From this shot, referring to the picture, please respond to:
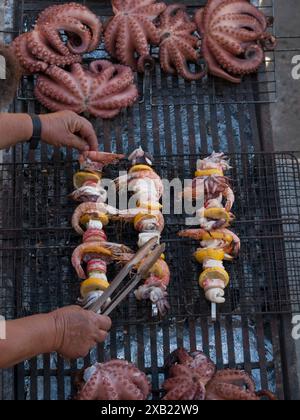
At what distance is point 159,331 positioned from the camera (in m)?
5.55

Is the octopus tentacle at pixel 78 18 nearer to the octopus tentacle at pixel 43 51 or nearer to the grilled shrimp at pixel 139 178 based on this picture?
the octopus tentacle at pixel 43 51

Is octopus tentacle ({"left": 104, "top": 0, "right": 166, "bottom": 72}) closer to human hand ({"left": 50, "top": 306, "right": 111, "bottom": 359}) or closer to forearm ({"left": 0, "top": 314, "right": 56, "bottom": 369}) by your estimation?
human hand ({"left": 50, "top": 306, "right": 111, "bottom": 359})

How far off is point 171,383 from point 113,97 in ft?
7.38

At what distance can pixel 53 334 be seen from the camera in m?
4.66

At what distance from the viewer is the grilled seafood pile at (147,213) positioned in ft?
17.5

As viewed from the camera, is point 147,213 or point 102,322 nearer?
point 102,322

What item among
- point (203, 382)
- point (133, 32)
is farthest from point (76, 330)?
point (133, 32)

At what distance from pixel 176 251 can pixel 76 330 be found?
1221 millimetres

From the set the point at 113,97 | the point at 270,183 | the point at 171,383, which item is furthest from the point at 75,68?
the point at 171,383

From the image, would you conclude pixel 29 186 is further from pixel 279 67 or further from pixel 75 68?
pixel 279 67

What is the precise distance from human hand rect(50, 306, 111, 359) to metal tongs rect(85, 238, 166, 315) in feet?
0.38

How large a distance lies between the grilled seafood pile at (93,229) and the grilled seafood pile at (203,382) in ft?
2.33

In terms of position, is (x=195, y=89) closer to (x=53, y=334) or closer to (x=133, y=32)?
(x=133, y=32)

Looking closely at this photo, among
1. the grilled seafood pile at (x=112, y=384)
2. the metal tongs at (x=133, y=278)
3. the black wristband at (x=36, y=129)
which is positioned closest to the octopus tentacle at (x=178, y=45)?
the black wristband at (x=36, y=129)
